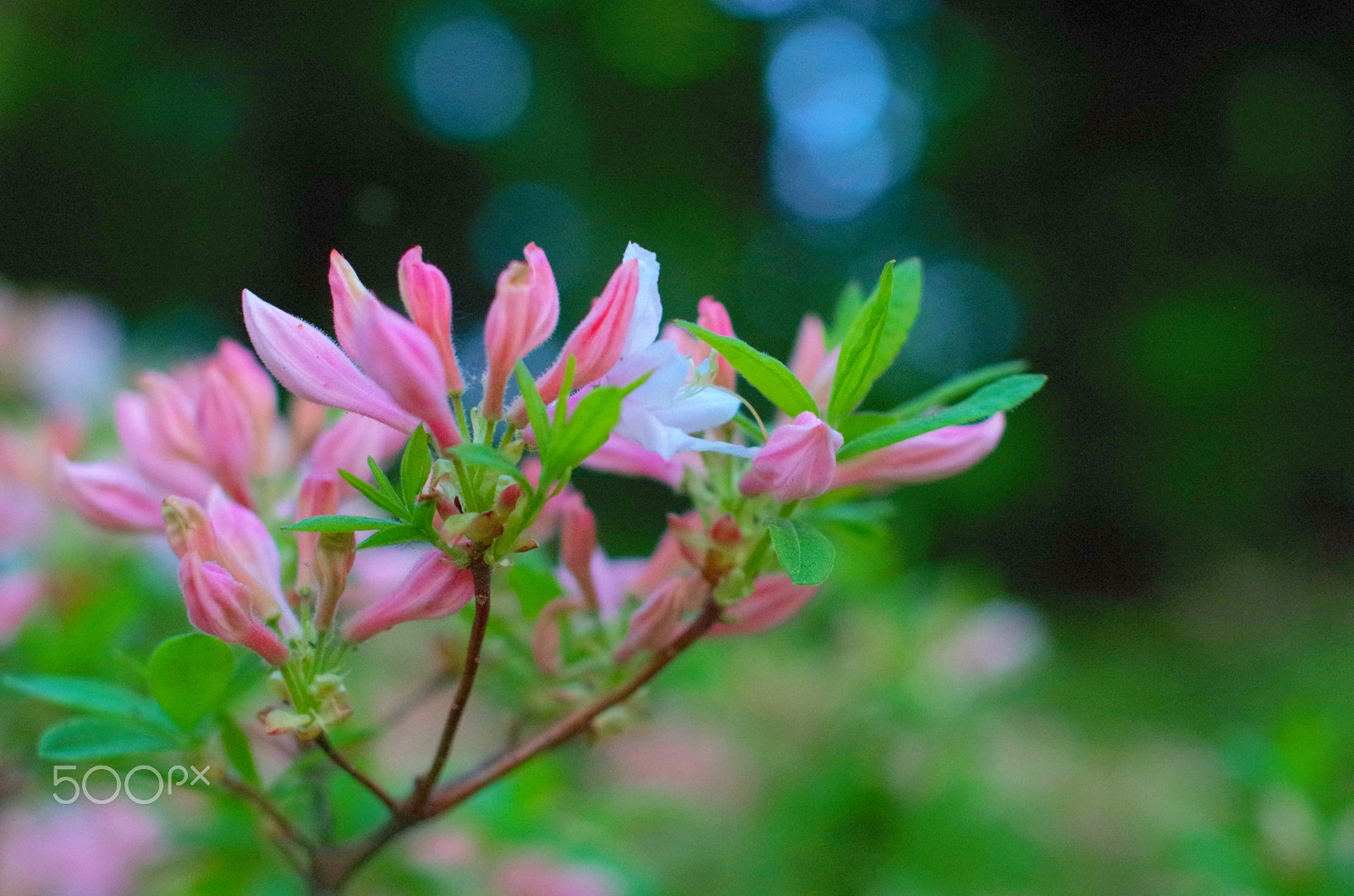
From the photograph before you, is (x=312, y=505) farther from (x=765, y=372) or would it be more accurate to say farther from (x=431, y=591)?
(x=765, y=372)

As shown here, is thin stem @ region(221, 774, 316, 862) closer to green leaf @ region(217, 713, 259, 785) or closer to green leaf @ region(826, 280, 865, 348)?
green leaf @ region(217, 713, 259, 785)

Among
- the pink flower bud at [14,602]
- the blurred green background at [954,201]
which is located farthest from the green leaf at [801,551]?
the blurred green background at [954,201]

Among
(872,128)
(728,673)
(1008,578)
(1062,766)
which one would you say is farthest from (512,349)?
(1008,578)

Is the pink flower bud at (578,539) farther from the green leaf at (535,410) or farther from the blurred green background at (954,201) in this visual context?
the blurred green background at (954,201)

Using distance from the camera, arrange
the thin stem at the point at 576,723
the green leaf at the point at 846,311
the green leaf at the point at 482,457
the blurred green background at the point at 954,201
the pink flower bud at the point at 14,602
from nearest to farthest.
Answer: the green leaf at the point at 482,457 → the thin stem at the point at 576,723 → the green leaf at the point at 846,311 → the pink flower bud at the point at 14,602 → the blurred green background at the point at 954,201

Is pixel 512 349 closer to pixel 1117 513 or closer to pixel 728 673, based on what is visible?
pixel 728 673

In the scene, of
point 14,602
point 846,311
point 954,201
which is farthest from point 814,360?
point 954,201

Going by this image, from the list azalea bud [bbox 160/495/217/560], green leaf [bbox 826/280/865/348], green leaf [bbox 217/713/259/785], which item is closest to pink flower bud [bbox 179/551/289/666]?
azalea bud [bbox 160/495/217/560]
